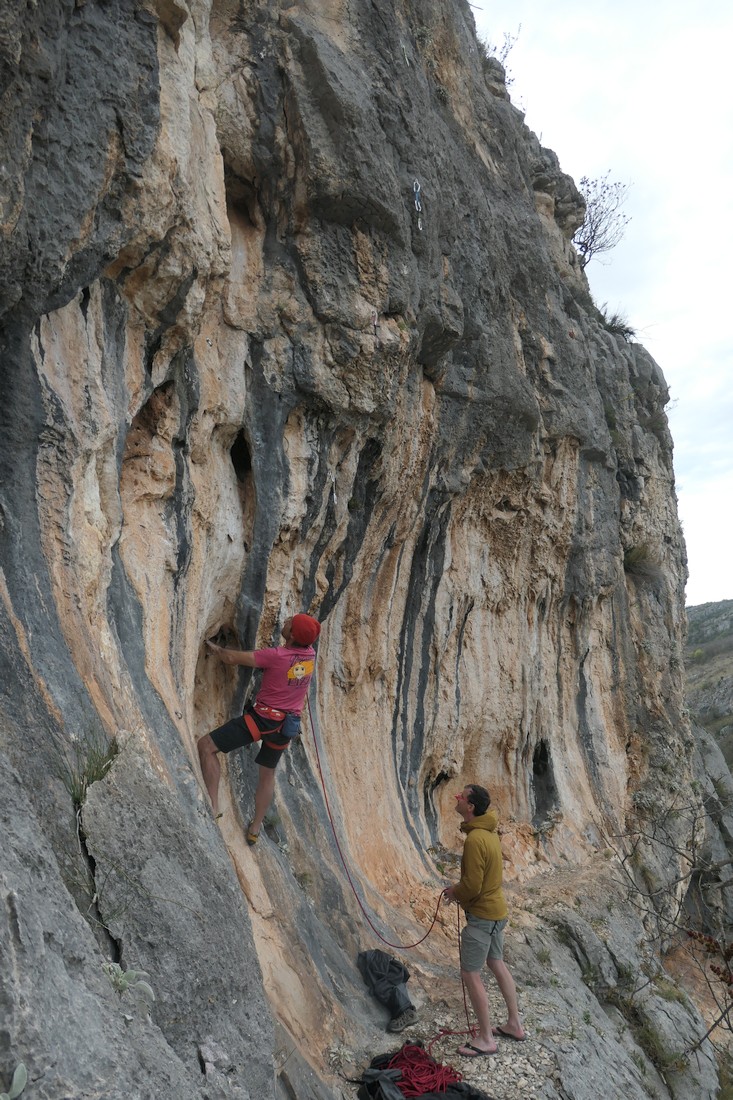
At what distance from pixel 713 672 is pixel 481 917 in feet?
144

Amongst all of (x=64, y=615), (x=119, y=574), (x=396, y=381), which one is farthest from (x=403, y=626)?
(x=64, y=615)

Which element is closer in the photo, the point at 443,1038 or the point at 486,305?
the point at 443,1038

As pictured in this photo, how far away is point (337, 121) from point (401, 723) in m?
5.93

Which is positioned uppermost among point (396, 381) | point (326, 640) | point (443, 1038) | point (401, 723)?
point (396, 381)

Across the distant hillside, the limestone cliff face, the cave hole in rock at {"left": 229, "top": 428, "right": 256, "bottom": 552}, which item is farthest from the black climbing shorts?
the distant hillside

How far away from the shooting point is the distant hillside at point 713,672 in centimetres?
3516

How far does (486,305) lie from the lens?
854cm

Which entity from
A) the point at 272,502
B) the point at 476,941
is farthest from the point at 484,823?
the point at 272,502

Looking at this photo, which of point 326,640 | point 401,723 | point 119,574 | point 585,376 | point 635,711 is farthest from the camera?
point 635,711

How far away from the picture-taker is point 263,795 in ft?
17.6

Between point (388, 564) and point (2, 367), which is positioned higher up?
point (2, 367)

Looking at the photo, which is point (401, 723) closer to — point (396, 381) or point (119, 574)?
point (396, 381)

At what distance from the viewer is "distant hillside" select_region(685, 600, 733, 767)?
35.2 m

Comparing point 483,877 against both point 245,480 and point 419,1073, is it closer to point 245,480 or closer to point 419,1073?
point 419,1073
